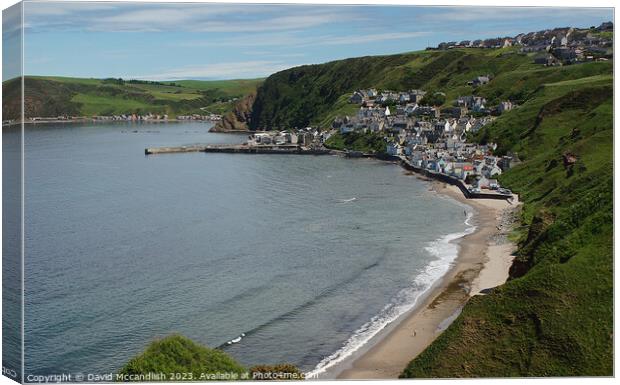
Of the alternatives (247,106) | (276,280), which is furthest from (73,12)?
(247,106)

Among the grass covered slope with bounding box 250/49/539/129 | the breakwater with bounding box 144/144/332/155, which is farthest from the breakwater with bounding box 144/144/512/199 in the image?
the grass covered slope with bounding box 250/49/539/129

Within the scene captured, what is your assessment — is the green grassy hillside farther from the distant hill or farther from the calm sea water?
the distant hill

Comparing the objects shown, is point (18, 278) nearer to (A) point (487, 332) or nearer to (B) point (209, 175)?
(A) point (487, 332)

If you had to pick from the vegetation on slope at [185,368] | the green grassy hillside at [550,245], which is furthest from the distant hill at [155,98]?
the green grassy hillside at [550,245]

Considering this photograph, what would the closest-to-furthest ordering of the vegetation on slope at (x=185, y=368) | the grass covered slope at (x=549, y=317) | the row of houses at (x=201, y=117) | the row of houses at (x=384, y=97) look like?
the vegetation on slope at (x=185, y=368) < the grass covered slope at (x=549, y=317) < the row of houses at (x=384, y=97) < the row of houses at (x=201, y=117)

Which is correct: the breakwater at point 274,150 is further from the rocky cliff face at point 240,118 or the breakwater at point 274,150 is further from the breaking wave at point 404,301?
the rocky cliff face at point 240,118

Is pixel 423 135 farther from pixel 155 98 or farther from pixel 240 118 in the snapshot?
pixel 155 98
